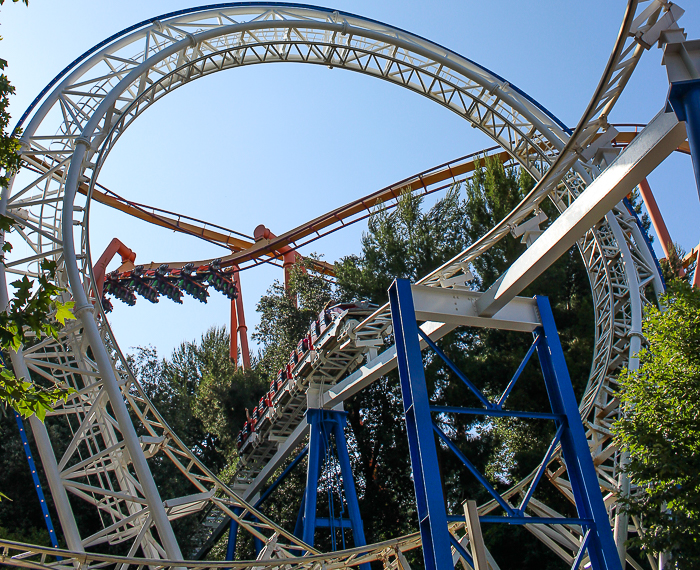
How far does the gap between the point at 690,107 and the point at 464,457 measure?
4.05 metres

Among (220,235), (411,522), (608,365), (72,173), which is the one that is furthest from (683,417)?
(220,235)

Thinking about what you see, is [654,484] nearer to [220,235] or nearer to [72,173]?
[72,173]

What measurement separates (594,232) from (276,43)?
726 centimetres

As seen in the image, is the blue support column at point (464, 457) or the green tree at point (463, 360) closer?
the blue support column at point (464, 457)

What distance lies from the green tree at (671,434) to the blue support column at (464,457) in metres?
2.20

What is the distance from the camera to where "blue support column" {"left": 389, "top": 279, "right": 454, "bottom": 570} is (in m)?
6.18

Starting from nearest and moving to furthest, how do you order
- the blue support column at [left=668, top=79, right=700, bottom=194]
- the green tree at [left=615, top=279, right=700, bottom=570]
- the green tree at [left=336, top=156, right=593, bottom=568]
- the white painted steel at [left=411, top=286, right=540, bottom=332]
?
the blue support column at [left=668, top=79, right=700, bottom=194]
the white painted steel at [left=411, top=286, right=540, bottom=332]
the green tree at [left=615, top=279, right=700, bottom=570]
the green tree at [left=336, top=156, right=593, bottom=568]

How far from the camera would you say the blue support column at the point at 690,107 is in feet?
13.6

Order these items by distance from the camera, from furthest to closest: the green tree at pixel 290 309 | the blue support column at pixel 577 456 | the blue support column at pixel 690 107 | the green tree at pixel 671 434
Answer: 1. the green tree at pixel 290 309
2. the green tree at pixel 671 434
3. the blue support column at pixel 577 456
4. the blue support column at pixel 690 107

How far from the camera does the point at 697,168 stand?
414 centimetres

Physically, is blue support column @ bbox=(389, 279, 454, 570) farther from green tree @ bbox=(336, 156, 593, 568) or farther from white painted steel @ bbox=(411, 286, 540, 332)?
green tree @ bbox=(336, 156, 593, 568)

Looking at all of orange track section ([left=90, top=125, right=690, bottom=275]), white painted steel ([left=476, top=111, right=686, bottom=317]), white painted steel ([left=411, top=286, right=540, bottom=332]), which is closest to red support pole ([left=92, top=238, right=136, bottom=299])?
orange track section ([left=90, top=125, right=690, bottom=275])

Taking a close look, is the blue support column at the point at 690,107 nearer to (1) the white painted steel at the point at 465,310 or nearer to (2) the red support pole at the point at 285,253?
(1) the white painted steel at the point at 465,310

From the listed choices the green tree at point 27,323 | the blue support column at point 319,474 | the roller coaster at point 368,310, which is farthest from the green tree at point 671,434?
the green tree at point 27,323
